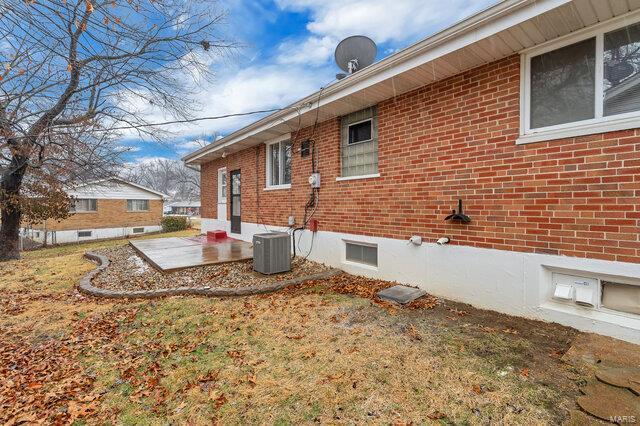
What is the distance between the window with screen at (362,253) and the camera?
A: 20.1 ft

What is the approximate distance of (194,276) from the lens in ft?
21.4

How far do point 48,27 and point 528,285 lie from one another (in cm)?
706

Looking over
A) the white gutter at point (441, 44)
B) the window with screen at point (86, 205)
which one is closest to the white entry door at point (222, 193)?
the white gutter at point (441, 44)

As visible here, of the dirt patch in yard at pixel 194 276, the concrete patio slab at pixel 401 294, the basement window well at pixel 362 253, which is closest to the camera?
the concrete patio slab at pixel 401 294

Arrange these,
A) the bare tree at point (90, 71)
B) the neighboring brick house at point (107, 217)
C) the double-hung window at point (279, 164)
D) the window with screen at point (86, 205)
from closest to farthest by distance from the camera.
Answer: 1. the bare tree at point (90, 71)
2. the double-hung window at point (279, 164)
3. the neighboring brick house at point (107, 217)
4. the window with screen at point (86, 205)

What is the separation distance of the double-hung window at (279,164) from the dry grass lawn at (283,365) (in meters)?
4.64

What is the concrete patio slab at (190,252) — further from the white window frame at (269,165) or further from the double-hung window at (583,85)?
the double-hung window at (583,85)

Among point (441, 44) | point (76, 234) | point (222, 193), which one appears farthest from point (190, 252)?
point (76, 234)

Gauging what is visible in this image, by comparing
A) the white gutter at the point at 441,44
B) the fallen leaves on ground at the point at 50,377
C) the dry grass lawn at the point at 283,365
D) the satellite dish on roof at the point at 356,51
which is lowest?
the fallen leaves on ground at the point at 50,377

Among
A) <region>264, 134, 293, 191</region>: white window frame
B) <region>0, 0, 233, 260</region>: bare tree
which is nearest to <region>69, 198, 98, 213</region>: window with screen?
<region>0, 0, 233, 260</region>: bare tree

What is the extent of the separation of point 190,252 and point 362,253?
197 inches

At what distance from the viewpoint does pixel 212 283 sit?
19.6 feet


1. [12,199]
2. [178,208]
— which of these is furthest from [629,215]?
[178,208]

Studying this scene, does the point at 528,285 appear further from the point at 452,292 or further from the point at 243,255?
the point at 243,255
